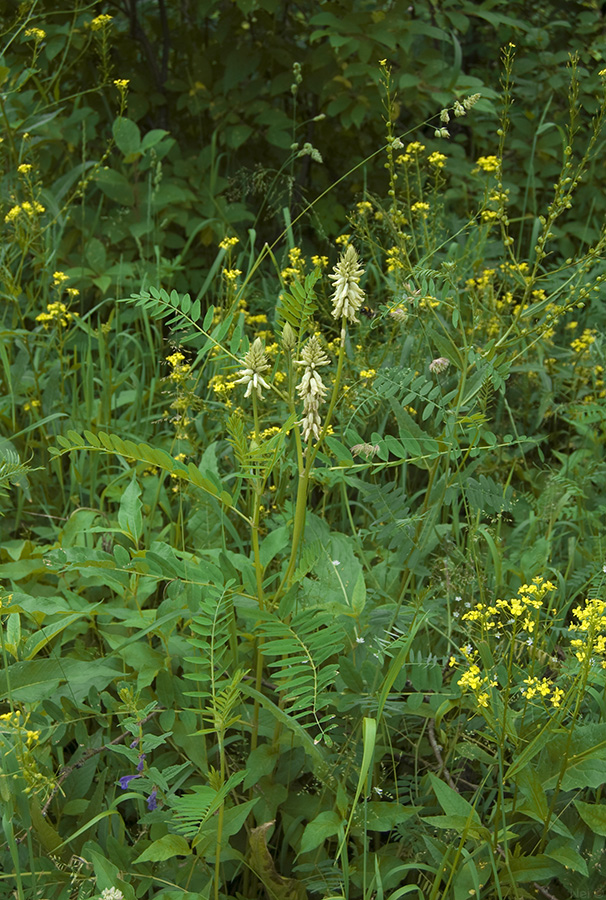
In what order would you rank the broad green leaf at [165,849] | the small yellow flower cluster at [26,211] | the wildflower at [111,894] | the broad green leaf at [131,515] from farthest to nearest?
the small yellow flower cluster at [26,211], the broad green leaf at [131,515], the broad green leaf at [165,849], the wildflower at [111,894]

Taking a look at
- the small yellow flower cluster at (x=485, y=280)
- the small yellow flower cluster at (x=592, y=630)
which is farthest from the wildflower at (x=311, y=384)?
the small yellow flower cluster at (x=485, y=280)

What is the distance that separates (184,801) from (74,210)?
2.75 meters

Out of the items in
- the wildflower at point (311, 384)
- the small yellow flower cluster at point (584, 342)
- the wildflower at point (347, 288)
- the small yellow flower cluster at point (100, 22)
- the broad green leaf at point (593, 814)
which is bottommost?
the broad green leaf at point (593, 814)

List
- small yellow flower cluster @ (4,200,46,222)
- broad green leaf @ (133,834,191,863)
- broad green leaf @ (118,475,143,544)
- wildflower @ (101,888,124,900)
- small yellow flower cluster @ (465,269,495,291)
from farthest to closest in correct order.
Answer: small yellow flower cluster @ (465,269,495,291)
small yellow flower cluster @ (4,200,46,222)
broad green leaf @ (118,475,143,544)
broad green leaf @ (133,834,191,863)
wildflower @ (101,888,124,900)

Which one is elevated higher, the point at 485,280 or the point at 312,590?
the point at 485,280

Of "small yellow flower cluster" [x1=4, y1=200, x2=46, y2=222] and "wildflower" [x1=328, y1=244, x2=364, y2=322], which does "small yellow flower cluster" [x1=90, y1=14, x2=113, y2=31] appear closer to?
"small yellow flower cluster" [x1=4, y1=200, x2=46, y2=222]

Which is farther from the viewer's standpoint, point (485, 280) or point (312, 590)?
point (485, 280)

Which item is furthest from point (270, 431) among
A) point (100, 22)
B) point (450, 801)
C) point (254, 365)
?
point (100, 22)

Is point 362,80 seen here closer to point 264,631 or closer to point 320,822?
point 264,631

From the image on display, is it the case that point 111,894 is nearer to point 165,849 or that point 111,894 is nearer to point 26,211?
point 165,849

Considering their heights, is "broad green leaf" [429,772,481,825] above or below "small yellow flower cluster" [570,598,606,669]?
below

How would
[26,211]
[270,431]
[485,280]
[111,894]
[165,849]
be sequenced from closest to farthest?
[111,894], [165,849], [270,431], [26,211], [485,280]

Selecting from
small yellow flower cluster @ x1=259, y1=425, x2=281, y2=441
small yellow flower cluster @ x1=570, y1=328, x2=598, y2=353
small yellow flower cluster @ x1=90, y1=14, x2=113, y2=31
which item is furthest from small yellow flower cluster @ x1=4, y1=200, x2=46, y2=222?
small yellow flower cluster @ x1=570, y1=328, x2=598, y2=353

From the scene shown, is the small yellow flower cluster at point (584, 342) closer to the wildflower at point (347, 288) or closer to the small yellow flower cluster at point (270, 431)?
the small yellow flower cluster at point (270, 431)
